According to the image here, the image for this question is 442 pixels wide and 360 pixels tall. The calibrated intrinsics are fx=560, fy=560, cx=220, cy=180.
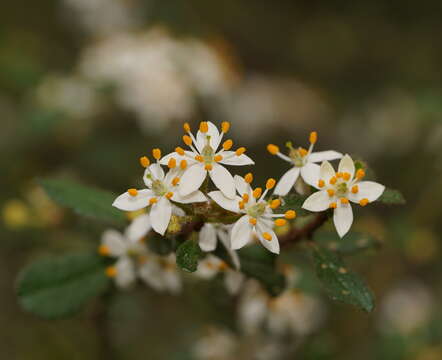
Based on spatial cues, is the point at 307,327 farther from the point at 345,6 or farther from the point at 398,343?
the point at 345,6

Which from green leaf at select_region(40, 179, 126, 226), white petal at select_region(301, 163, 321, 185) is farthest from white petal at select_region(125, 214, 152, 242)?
white petal at select_region(301, 163, 321, 185)

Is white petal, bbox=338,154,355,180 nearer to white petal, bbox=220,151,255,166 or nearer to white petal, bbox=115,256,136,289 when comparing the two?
white petal, bbox=220,151,255,166

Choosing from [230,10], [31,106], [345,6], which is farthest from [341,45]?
[31,106]

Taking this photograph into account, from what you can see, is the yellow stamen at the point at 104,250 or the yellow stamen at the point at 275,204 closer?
the yellow stamen at the point at 275,204

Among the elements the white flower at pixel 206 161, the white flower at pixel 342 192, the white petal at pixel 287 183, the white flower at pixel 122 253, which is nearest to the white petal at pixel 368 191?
the white flower at pixel 342 192

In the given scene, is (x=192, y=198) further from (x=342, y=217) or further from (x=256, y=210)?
(x=342, y=217)

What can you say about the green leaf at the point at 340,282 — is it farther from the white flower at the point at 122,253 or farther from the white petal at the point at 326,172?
the white flower at the point at 122,253
